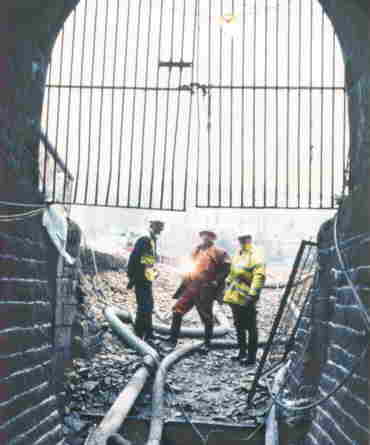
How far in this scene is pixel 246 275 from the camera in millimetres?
7387

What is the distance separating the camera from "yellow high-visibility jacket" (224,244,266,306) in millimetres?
7246

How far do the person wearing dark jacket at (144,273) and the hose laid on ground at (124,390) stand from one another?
36 centimetres

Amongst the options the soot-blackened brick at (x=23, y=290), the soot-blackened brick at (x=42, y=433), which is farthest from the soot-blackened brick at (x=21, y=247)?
the soot-blackened brick at (x=42, y=433)

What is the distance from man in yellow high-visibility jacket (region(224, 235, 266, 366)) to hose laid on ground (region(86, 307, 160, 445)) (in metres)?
1.36

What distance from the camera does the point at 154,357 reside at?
22.8 ft

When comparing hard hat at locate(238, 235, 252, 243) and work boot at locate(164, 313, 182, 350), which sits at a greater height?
hard hat at locate(238, 235, 252, 243)

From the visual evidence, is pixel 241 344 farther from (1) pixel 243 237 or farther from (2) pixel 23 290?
(2) pixel 23 290

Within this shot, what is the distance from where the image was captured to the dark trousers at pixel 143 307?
799 cm

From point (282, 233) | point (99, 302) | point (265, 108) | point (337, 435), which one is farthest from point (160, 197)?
point (282, 233)

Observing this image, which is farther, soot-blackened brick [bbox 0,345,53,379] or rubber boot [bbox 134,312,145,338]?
rubber boot [bbox 134,312,145,338]

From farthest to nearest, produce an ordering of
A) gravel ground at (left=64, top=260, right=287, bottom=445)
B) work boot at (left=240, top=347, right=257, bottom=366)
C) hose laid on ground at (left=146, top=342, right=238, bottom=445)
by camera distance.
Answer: work boot at (left=240, top=347, right=257, bottom=366)
gravel ground at (left=64, top=260, right=287, bottom=445)
hose laid on ground at (left=146, top=342, right=238, bottom=445)

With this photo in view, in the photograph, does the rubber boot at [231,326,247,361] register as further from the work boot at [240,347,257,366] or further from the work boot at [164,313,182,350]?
the work boot at [164,313,182,350]

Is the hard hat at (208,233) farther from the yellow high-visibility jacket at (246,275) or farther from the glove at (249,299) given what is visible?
the glove at (249,299)

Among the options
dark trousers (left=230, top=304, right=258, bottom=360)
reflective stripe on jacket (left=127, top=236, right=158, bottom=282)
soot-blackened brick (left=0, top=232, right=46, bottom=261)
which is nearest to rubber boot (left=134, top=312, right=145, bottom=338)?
reflective stripe on jacket (left=127, top=236, right=158, bottom=282)
